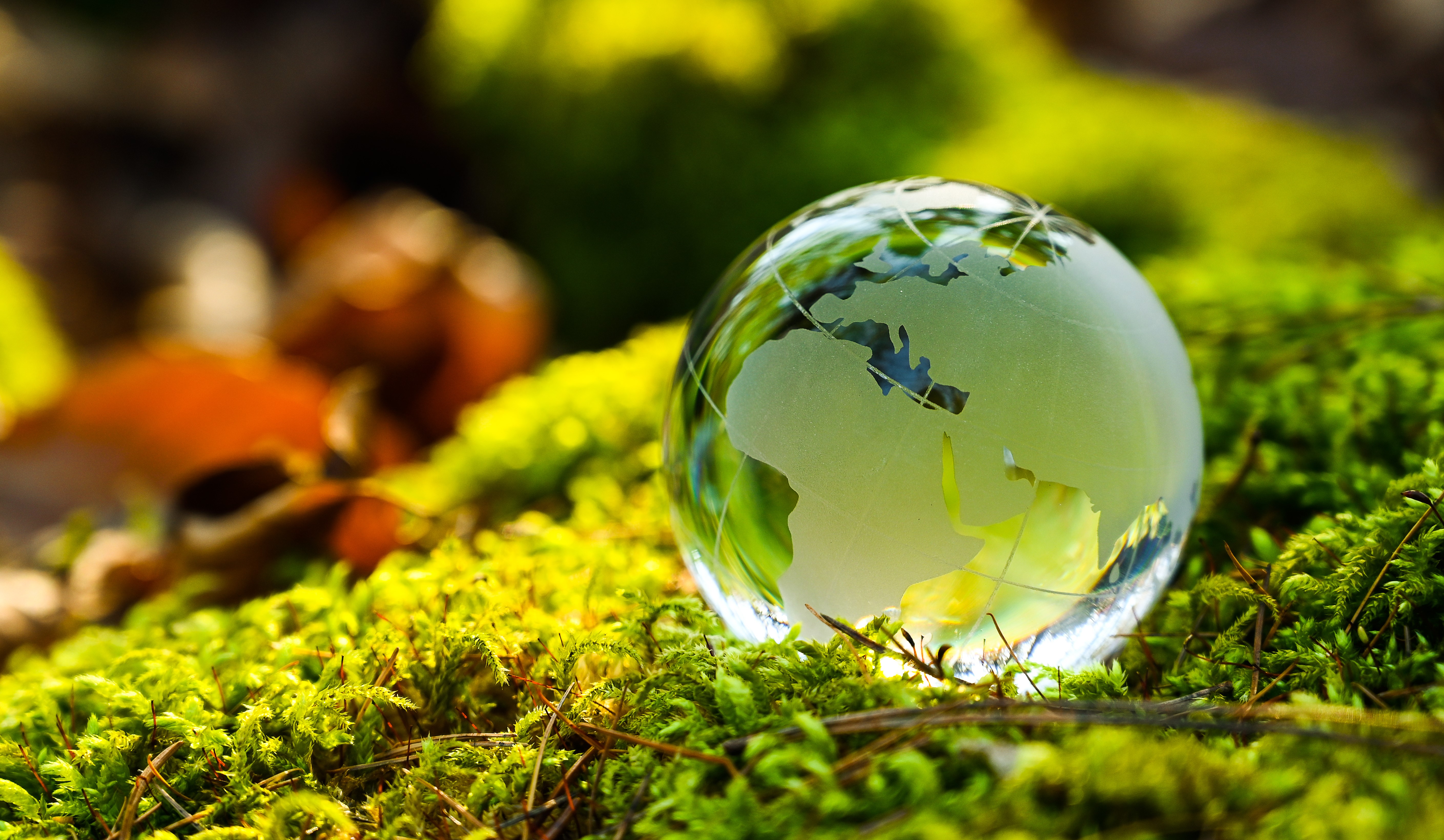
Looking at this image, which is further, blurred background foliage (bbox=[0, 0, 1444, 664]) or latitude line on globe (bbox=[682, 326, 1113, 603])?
blurred background foliage (bbox=[0, 0, 1444, 664])

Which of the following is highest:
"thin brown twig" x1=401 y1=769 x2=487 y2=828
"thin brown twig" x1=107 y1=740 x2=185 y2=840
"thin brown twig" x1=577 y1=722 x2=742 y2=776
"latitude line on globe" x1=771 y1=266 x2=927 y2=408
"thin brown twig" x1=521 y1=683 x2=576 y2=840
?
"latitude line on globe" x1=771 y1=266 x2=927 y2=408

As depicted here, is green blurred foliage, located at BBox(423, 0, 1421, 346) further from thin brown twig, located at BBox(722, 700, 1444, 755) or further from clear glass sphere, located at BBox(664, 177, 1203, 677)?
thin brown twig, located at BBox(722, 700, 1444, 755)

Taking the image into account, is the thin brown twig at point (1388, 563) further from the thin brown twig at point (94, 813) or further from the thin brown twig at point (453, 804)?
the thin brown twig at point (94, 813)

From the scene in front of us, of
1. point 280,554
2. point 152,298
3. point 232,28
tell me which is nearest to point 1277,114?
point 280,554

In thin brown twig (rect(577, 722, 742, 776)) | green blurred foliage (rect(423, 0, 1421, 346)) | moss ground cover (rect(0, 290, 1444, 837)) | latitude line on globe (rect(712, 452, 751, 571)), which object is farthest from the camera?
green blurred foliage (rect(423, 0, 1421, 346))

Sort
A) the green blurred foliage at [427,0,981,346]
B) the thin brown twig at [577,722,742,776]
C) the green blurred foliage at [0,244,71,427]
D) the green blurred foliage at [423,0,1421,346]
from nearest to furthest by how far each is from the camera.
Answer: the thin brown twig at [577,722,742,776] < the green blurred foliage at [0,244,71,427] < the green blurred foliage at [423,0,1421,346] < the green blurred foliage at [427,0,981,346]

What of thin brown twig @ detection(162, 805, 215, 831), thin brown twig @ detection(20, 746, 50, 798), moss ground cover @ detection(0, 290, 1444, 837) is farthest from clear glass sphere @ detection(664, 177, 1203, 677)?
thin brown twig @ detection(20, 746, 50, 798)

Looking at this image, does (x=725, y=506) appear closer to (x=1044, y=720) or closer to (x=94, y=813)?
(x=1044, y=720)

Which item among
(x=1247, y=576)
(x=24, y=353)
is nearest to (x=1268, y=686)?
(x=1247, y=576)

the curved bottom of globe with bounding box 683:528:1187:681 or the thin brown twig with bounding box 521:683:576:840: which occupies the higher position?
the curved bottom of globe with bounding box 683:528:1187:681
